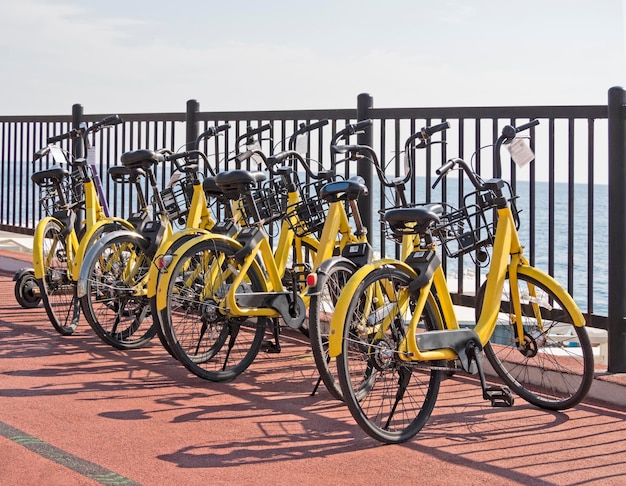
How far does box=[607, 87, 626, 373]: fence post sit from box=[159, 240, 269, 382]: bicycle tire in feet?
6.81

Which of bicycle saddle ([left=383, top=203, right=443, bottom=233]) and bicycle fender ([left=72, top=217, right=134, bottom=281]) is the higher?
bicycle saddle ([left=383, top=203, right=443, bottom=233])

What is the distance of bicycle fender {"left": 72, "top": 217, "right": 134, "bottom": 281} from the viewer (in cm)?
652

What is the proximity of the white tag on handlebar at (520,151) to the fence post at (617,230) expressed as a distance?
0.61 meters

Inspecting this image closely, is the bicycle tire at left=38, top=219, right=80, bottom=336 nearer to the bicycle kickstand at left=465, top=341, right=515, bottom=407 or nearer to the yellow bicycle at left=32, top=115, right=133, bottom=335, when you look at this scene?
the yellow bicycle at left=32, top=115, right=133, bottom=335

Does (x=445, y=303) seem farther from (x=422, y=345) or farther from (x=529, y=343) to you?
(x=529, y=343)

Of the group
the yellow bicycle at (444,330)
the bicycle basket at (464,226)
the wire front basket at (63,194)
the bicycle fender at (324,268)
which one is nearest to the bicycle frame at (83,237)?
the wire front basket at (63,194)

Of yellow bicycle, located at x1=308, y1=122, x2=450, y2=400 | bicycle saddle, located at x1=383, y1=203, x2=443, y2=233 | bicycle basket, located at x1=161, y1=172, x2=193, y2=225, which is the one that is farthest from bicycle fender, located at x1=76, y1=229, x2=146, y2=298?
bicycle saddle, located at x1=383, y1=203, x2=443, y2=233

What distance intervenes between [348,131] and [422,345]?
1.77m

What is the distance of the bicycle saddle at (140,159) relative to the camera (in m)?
6.32

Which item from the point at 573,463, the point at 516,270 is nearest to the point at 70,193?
the point at 516,270

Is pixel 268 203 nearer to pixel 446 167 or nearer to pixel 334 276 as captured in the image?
pixel 334 276

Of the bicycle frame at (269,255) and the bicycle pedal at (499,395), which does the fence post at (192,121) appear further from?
the bicycle pedal at (499,395)

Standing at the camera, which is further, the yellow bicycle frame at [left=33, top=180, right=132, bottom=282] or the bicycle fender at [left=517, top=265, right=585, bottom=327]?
the yellow bicycle frame at [left=33, top=180, right=132, bottom=282]

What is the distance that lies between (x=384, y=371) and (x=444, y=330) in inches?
15.1
